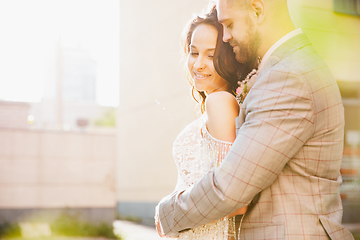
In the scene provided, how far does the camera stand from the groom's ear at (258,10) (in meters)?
1.65

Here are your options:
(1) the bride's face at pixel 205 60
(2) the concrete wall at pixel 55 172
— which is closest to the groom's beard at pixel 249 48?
(1) the bride's face at pixel 205 60

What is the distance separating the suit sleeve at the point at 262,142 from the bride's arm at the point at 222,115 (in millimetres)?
284

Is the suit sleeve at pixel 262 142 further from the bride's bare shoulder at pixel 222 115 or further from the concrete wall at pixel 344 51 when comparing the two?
the concrete wall at pixel 344 51

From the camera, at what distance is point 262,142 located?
1431mm

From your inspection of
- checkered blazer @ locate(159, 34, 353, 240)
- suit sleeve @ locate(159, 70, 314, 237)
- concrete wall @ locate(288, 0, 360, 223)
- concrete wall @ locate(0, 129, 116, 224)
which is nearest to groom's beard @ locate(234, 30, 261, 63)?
checkered blazer @ locate(159, 34, 353, 240)

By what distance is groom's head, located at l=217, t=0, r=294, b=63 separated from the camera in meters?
1.65

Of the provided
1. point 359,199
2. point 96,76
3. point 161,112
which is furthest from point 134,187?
point 96,76

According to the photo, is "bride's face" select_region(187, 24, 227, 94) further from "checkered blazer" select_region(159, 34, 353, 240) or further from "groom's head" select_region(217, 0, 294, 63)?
"checkered blazer" select_region(159, 34, 353, 240)

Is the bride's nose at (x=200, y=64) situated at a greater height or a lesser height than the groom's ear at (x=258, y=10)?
lesser

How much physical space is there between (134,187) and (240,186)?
969cm

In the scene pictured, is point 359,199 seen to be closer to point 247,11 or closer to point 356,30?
point 356,30

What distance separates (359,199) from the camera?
7535mm

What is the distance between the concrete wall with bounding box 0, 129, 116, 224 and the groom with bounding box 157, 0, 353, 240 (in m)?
9.87

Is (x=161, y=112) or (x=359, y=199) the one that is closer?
(x=359, y=199)
